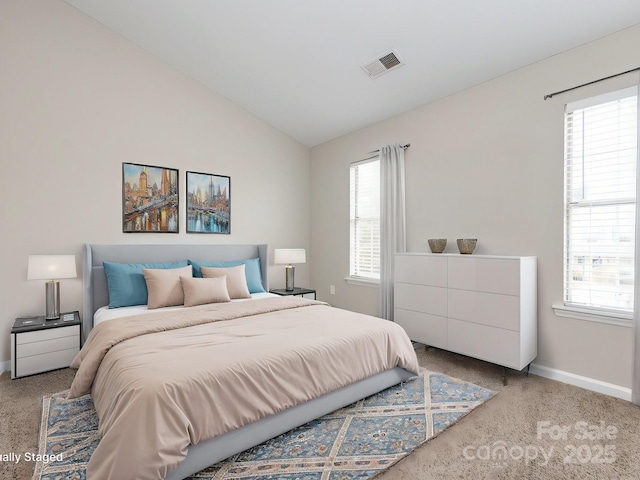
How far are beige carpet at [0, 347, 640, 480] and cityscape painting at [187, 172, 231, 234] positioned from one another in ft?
6.85

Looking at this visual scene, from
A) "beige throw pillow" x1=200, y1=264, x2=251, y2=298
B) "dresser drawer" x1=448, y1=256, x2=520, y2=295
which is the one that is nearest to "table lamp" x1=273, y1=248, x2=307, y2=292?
"beige throw pillow" x1=200, y1=264, x2=251, y2=298

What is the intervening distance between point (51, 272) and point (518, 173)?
4230mm

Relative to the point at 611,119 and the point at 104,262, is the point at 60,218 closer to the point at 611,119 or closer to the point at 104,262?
the point at 104,262

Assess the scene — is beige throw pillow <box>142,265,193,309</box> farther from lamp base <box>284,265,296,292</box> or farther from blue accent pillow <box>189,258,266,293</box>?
lamp base <box>284,265,296,292</box>

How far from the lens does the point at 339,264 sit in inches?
198

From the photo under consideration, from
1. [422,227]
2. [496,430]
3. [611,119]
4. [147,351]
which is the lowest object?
[496,430]

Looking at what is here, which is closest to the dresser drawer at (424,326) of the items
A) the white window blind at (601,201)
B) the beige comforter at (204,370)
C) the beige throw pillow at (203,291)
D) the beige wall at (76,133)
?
the beige comforter at (204,370)

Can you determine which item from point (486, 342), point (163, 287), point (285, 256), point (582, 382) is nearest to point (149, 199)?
point (163, 287)

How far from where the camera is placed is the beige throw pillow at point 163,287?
3.37m

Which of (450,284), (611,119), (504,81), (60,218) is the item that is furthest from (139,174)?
(611,119)

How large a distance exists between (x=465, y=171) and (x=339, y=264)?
214 cm

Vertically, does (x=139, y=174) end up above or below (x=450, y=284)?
above

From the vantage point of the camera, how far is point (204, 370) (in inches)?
72.0

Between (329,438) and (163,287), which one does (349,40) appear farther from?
(329,438)
